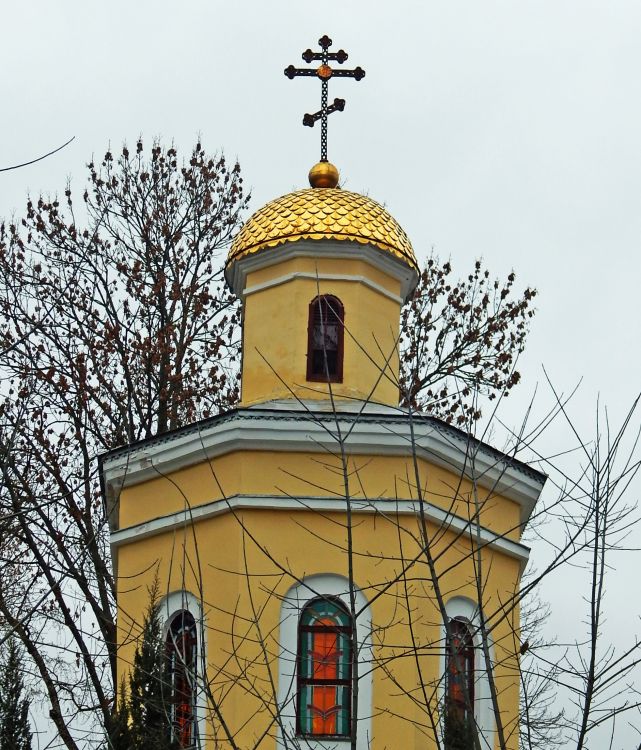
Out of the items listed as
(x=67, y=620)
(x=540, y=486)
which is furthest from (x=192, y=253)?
(x=540, y=486)

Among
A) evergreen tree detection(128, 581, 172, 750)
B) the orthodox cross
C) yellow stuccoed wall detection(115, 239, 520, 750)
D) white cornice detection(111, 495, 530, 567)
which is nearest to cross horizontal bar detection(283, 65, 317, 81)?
the orthodox cross

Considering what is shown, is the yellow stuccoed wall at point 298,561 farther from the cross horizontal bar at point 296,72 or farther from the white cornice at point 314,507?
the cross horizontal bar at point 296,72

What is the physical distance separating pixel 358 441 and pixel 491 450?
1146mm

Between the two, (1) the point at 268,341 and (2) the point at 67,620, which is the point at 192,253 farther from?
(1) the point at 268,341

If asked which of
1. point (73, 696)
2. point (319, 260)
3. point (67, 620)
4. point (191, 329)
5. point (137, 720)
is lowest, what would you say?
point (137, 720)

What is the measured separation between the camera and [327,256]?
12.5 metres

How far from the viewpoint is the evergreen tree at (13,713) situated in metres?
10.4

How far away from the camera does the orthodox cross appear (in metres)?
14.0

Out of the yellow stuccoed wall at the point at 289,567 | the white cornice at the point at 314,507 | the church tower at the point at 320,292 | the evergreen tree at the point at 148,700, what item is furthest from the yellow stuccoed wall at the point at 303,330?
the evergreen tree at the point at 148,700

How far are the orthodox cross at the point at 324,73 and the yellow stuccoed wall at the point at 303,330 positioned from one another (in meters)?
1.88

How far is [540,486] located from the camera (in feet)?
39.4

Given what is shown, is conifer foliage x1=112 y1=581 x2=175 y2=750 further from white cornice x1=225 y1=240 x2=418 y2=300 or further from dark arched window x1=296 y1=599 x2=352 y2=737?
white cornice x1=225 y1=240 x2=418 y2=300

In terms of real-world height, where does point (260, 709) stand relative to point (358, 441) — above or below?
below

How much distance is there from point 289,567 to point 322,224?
10.5 ft
